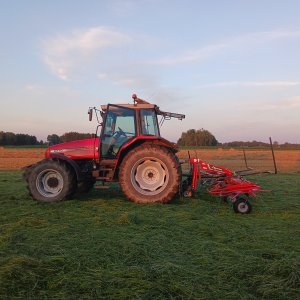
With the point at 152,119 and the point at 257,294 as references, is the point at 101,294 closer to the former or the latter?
the point at 257,294

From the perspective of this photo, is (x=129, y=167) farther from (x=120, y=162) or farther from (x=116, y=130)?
(x=116, y=130)

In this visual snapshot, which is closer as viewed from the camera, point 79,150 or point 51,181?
point 51,181

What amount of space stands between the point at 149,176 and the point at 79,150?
1.70 m

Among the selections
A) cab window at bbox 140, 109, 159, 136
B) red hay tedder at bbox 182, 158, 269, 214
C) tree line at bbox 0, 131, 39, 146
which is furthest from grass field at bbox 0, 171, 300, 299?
tree line at bbox 0, 131, 39, 146

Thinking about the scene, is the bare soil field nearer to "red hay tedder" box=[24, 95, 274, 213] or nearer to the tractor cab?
"red hay tedder" box=[24, 95, 274, 213]

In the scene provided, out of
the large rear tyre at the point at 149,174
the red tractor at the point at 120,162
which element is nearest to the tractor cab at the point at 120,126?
the red tractor at the point at 120,162

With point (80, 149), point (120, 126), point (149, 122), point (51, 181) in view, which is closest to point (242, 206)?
point (149, 122)

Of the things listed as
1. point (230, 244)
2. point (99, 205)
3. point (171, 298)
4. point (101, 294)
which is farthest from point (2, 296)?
point (99, 205)

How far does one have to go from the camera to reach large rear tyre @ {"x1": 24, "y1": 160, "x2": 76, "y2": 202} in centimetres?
839

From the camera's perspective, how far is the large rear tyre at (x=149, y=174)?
821 cm

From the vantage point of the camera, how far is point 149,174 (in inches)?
334

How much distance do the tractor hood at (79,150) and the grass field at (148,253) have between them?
4.79 feet

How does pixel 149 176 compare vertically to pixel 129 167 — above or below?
below

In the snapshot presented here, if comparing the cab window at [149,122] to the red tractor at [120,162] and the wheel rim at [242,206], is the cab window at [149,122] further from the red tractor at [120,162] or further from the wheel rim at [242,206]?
the wheel rim at [242,206]
